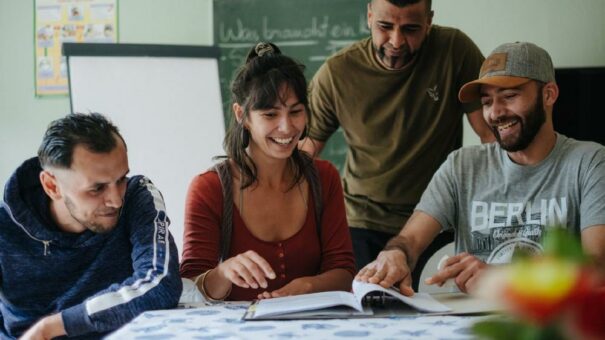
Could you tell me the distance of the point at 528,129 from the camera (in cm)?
179

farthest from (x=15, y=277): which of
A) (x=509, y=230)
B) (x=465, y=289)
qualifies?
(x=509, y=230)

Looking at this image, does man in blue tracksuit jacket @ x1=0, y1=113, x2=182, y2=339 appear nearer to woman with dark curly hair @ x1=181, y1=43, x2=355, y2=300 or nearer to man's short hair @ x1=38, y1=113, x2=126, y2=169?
man's short hair @ x1=38, y1=113, x2=126, y2=169

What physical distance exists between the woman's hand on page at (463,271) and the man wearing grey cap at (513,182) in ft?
0.49

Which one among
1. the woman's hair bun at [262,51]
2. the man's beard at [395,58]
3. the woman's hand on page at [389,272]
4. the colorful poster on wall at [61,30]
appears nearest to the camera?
the woman's hand on page at [389,272]

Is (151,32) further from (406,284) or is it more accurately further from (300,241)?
(406,284)

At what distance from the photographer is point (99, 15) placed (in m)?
3.60

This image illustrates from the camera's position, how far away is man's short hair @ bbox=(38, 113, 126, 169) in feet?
5.10

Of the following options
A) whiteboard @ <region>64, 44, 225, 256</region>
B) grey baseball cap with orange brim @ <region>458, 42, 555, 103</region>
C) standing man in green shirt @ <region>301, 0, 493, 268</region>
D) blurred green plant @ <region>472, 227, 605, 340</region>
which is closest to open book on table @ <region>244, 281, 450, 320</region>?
grey baseball cap with orange brim @ <region>458, 42, 555, 103</region>

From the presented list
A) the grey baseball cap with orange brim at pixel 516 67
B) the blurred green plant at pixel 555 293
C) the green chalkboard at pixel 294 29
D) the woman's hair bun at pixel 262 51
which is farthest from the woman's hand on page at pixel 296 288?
the green chalkboard at pixel 294 29

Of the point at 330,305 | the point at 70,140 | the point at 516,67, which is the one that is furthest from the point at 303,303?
the point at 516,67

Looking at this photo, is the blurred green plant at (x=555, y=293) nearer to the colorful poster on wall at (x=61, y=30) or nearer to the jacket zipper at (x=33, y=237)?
the jacket zipper at (x=33, y=237)

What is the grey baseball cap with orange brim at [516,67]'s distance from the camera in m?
1.81

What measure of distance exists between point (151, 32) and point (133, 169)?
0.78 metres

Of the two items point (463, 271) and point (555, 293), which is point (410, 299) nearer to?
point (463, 271)
